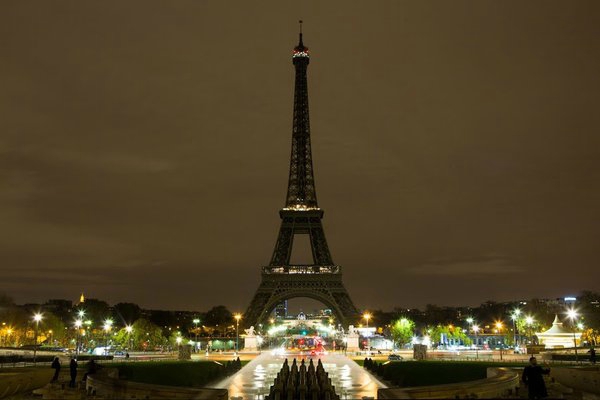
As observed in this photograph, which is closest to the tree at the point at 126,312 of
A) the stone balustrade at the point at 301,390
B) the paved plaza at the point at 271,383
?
the paved plaza at the point at 271,383

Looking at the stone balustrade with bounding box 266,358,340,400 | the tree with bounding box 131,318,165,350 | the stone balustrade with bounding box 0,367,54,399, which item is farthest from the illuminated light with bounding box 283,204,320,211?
the stone balustrade with bounding box 0,367,54,399

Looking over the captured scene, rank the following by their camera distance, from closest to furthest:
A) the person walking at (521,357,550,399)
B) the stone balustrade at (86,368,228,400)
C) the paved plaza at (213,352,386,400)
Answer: the person walking at (521,357,550,399), the stone balustrade at (86,368,228,400), the paved plaza at (213,352,386,400)

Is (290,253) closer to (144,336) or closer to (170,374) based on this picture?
(144,336)

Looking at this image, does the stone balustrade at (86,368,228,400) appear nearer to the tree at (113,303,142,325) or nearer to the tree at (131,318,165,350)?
the tree at (131,318,165,350)

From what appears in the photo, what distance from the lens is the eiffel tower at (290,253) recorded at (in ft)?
349

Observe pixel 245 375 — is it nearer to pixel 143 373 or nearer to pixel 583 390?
pixel 143 373

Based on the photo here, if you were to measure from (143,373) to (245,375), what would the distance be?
12.7m

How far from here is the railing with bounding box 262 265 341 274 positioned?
107 metres

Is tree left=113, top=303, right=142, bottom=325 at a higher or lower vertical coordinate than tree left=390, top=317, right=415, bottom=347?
higher

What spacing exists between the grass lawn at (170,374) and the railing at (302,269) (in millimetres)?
66337

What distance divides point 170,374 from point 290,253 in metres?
79.1

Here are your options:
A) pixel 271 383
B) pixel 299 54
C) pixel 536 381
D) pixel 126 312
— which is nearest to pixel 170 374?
pixel 271 383

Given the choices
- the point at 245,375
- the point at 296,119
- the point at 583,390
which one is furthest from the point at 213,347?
the point at 583,390

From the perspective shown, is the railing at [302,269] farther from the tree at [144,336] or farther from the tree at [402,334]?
the tree at [144,336]
